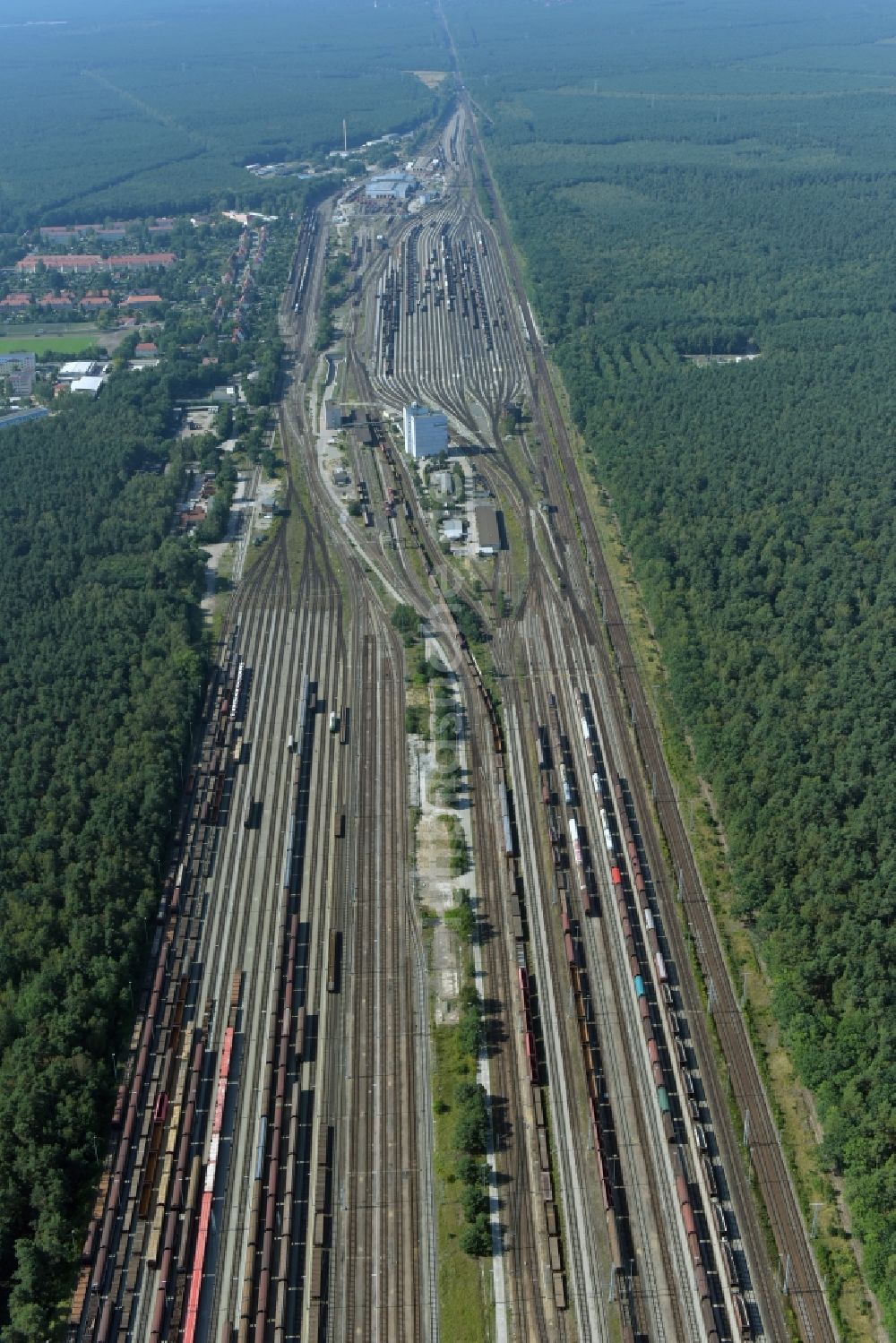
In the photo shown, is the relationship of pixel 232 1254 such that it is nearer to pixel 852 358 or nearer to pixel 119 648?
pixel 119 648

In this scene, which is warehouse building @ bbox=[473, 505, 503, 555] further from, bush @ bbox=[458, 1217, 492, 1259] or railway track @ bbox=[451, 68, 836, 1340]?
bush @ bbox=[458, 1217, 492, 1259]

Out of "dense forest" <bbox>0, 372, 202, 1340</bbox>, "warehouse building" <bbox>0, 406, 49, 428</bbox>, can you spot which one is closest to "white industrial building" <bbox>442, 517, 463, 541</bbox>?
"dense forest" <bbox>0, 372, 202, 1340</bbox>

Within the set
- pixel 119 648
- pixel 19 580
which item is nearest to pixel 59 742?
pixel 119 648

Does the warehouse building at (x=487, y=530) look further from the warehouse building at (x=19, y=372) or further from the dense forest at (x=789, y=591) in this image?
the warehouse building at (x=19, y=372)

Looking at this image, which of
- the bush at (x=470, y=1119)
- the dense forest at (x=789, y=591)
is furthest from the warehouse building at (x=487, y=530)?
the bush at (x=470, y=1119)

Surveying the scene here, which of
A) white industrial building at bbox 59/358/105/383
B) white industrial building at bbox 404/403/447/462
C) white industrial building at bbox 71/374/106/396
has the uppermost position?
white industrial building at bbox 59/358/105/383

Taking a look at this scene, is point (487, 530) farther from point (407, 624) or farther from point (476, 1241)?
point (476, 1241)
